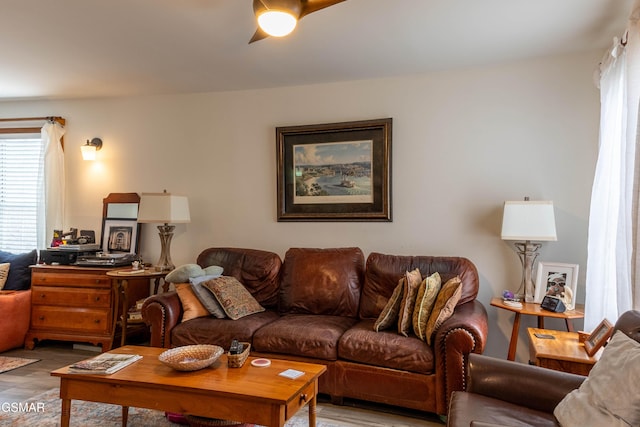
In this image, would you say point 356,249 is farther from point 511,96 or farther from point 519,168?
point 511,96

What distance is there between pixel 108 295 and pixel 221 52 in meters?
2.42

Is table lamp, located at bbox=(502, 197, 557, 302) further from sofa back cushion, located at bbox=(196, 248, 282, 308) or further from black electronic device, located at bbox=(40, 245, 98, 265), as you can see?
black electronic device, located at bbox=(40, 245, 98, 265)

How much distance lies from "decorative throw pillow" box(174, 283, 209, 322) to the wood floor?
109 cm

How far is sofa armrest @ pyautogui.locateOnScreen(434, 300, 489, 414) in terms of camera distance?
251cm

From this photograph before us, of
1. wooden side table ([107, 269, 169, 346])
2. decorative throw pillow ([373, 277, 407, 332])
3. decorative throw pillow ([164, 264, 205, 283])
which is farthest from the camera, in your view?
wooden side table ([107, 269, 169, 346])

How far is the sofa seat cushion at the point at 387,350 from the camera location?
2.62 metres

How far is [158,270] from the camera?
13.1 feet

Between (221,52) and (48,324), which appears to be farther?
(48,324)

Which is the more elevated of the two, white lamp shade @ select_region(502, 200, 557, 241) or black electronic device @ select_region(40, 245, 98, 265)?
white lamp shade @ select_region(502, 200, 557, 241)

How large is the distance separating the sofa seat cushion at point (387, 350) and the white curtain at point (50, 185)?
359cm

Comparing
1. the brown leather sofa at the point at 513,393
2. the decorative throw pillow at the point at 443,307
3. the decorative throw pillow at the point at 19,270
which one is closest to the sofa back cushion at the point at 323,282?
the decorative throw pillow at the point at 443,307

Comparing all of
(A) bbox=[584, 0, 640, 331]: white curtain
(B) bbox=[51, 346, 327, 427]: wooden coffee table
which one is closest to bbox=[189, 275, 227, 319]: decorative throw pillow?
(B) bbox=[51, 346, 327, 427]: wooden coffee table

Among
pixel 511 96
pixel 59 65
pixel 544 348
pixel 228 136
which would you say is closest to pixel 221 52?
pixel 228 136

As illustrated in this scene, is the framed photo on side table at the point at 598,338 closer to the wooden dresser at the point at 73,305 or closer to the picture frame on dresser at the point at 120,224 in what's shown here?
the wooden dresser at the point at 73,305
